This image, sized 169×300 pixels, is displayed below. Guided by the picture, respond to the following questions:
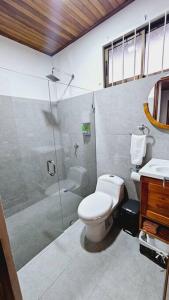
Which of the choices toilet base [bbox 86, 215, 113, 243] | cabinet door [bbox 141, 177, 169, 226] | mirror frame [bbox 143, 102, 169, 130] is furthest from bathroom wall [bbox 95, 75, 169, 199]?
toilet base [bbox 86, 215, 113, 243]

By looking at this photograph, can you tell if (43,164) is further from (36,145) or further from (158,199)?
(158,199)

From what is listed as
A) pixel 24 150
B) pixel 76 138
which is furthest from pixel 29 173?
pixel 76 138

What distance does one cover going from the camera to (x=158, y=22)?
4.85ft

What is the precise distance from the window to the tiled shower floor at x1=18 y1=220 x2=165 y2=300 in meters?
2.01

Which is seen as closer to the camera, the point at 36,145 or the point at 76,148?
the point at 36,145

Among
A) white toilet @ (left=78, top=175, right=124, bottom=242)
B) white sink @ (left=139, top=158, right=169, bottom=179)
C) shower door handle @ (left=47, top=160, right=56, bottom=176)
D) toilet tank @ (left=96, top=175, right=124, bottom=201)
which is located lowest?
white toilet @ (left=78, top=175, right=124, bottom=242)

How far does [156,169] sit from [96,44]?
182 centimetres

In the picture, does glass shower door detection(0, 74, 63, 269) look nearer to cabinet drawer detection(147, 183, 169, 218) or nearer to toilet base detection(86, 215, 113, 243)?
A: toilet base detection(86, 215, 113, 243)

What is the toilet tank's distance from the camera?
1786 millimetres

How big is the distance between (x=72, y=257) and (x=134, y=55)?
2.41 m

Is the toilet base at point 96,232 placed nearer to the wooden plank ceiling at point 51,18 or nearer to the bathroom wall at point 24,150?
the bathroom wall at point 24,150

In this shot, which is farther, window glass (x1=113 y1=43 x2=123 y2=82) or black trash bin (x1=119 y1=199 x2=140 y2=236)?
window glass (x1=113 y1=43 x2=123 y2=82)

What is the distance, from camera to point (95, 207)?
1.55 m

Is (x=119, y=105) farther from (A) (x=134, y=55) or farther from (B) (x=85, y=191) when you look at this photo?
(B) (x=85, y=191)
